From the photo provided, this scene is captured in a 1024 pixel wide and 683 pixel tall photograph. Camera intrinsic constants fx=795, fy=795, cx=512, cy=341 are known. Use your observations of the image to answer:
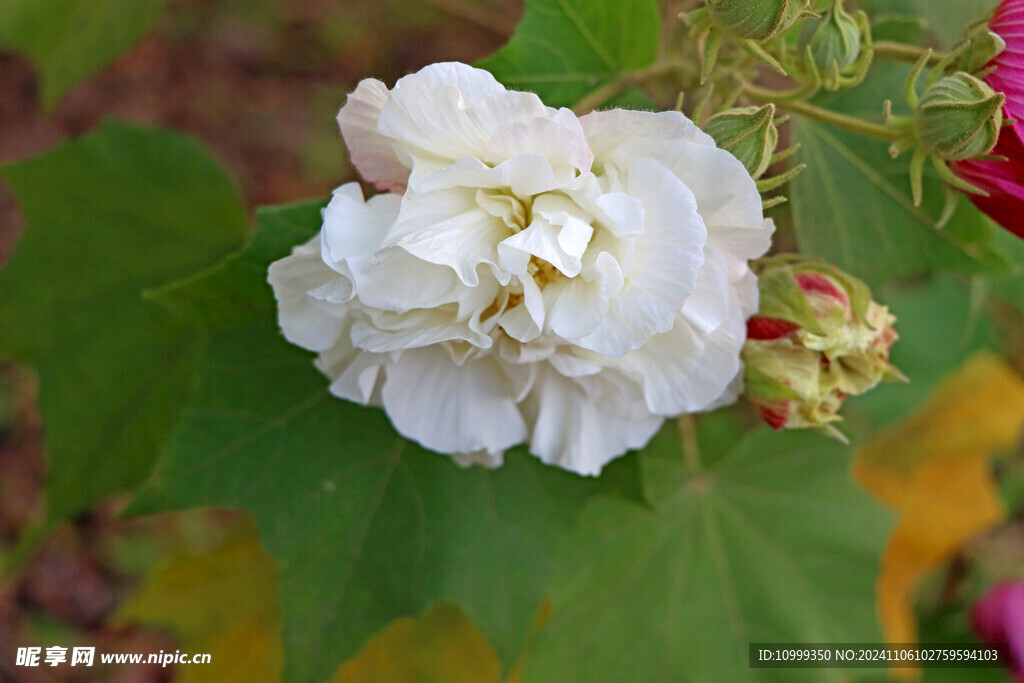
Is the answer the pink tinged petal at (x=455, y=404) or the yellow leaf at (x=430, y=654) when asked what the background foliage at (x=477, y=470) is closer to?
the yellow leaf at (x=430, y=654)

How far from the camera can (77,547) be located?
1.74 m

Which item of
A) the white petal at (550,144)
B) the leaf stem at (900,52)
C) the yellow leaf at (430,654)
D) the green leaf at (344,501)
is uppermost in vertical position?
the leaf stem at (900,52)

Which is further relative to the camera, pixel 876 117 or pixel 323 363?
pixel 876 117

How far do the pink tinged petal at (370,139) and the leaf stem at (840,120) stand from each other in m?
0.35

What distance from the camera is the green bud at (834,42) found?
2.14ft

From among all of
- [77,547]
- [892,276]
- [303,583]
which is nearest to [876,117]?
[892,276]

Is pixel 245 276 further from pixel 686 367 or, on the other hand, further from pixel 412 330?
pixel 686 367

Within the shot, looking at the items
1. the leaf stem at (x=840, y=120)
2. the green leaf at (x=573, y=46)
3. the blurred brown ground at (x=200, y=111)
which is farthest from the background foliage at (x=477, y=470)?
the blurred brown ground at (x=200, y=111)

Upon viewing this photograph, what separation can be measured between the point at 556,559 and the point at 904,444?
76 cm

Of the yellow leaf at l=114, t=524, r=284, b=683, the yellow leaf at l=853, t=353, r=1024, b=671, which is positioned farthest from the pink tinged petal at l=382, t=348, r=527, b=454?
the yellow leaf at l=853, t=353, r=1024, b=671

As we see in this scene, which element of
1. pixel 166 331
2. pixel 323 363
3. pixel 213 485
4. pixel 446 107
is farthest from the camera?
pixel 166 331

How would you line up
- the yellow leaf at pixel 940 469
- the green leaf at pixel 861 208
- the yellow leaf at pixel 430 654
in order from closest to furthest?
the green leaf at pixel 861 208 < the yellow leaf at pixel 430 654 < the yellow leaf at pixel 940 469

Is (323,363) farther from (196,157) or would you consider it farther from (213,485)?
(196,157)

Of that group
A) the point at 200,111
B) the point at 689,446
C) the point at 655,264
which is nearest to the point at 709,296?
the point at 655,264
